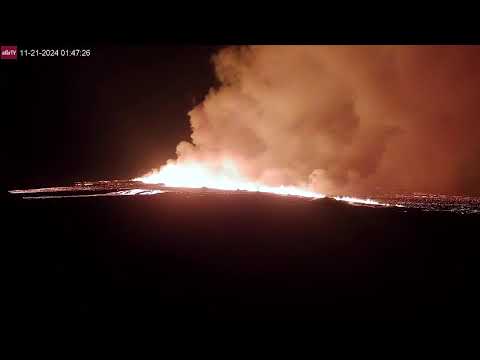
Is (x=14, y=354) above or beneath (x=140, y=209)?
beneath

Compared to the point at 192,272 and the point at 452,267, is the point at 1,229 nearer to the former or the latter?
the point at 192,272

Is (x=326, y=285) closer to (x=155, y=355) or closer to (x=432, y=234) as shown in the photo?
(x=155, y=355)

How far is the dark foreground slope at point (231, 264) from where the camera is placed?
7.50 metres

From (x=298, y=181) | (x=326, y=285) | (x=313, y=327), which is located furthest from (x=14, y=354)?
(x=298, y=181)

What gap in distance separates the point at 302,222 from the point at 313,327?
844 centimetres

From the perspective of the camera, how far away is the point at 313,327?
6.75m

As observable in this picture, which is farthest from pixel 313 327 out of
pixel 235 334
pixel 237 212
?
pixel 237 212

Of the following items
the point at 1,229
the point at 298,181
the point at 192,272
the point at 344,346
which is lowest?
the point at 344,346

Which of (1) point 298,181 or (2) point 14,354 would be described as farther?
(1) point 298,181

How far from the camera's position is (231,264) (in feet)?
32.4

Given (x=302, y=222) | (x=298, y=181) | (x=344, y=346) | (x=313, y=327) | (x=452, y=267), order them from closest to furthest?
(x=344, y=346) < (x=313, y=327) < (x=452, y=267) < (x=302, y=222) < (x=298, y=181)

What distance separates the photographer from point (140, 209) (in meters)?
16.2

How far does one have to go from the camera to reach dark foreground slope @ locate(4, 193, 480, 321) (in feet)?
24.6

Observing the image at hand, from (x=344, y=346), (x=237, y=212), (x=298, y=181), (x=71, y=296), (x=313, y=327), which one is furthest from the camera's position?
(x=298, y=181)
